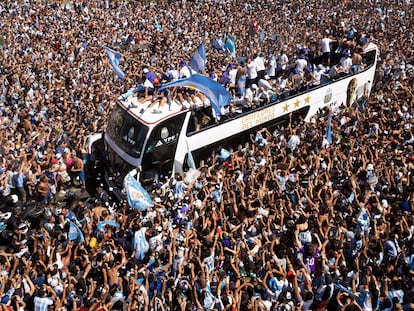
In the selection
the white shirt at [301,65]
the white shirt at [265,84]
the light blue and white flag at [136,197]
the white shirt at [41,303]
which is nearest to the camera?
the white shirt at [41,303]

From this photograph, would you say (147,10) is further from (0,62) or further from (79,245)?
(79,245)

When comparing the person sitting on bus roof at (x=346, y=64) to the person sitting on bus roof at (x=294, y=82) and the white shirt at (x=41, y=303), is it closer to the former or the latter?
the person sitting on bus roof at (x=294, y=82)

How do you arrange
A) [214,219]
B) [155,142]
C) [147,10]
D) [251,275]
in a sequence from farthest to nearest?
[147,10]
[155,142]
[214,219]
[251,275]

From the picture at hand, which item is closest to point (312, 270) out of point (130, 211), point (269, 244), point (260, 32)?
point (269, 244)

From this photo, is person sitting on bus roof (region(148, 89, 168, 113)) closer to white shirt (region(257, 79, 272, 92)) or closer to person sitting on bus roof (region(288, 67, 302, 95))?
white shirt (region(257, 79, 272, 92))

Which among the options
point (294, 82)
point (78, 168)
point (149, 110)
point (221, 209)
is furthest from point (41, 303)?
point (294, 82)

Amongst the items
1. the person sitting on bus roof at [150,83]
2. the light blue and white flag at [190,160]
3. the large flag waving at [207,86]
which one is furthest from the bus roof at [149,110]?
the light blue and white flag at [190,160]

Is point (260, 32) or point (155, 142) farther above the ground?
point (155, 142)

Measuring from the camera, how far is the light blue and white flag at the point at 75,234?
8758 mm

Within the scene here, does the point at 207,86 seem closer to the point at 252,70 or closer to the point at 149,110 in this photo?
the point at 149,110

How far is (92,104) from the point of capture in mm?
15156

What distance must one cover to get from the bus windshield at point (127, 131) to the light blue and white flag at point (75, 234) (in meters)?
2.59

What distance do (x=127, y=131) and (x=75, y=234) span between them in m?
3.15

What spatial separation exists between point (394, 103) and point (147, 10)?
15.8m
